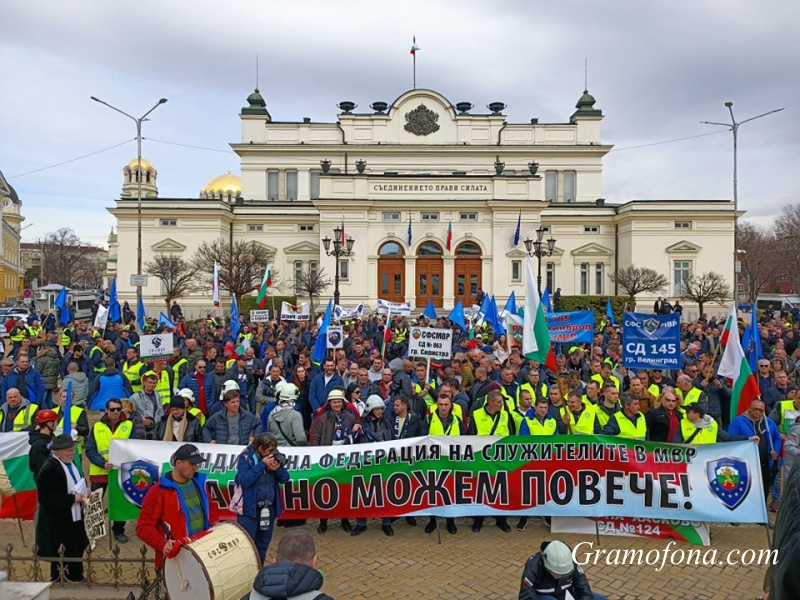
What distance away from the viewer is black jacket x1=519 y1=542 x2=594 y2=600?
13.8ft

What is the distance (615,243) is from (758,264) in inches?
1217

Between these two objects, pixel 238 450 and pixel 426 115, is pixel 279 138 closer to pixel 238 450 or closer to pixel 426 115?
pixel 426 115

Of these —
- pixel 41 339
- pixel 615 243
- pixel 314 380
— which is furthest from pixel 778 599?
pixel 615 243

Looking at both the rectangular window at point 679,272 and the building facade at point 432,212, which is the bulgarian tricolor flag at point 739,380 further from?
the rectangular window at point 679,272

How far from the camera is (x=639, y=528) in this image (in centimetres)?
705

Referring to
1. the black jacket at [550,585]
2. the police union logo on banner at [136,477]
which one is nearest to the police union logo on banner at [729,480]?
the black jacket at [550,585]

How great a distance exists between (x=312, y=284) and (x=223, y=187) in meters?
49.2

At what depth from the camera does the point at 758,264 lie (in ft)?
217

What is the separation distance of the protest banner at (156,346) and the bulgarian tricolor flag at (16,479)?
4.76 m

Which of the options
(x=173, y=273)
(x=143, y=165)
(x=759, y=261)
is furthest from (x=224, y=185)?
(x=759, y=261)

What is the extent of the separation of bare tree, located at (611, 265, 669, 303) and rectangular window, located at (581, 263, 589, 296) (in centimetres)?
376

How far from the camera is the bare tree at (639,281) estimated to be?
4072cm

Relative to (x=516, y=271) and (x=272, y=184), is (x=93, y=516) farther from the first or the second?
(x=272, y=184)

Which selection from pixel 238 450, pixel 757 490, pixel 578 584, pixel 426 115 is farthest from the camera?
pixel 426 115
